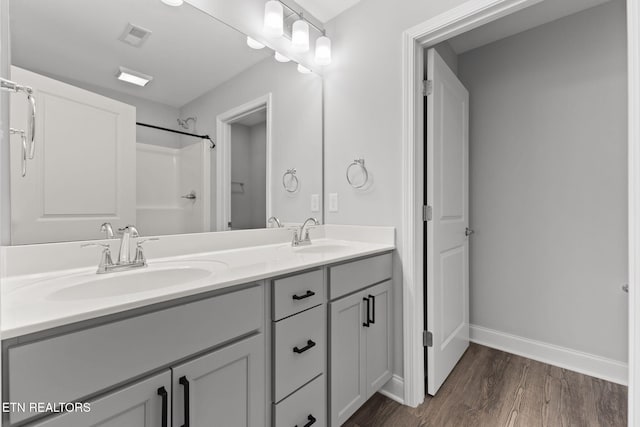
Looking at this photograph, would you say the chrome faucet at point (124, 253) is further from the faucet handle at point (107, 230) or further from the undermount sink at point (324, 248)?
the undermount sink at point (324, 248)

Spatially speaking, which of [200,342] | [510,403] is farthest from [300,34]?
[510,403]

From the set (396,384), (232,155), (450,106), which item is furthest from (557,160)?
(232,155)

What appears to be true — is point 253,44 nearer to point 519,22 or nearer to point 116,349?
point 116,349

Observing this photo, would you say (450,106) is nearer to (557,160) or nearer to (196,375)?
(557,160)

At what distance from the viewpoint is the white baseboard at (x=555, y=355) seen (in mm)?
1857

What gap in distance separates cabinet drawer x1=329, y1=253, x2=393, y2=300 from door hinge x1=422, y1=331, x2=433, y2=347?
0.40m

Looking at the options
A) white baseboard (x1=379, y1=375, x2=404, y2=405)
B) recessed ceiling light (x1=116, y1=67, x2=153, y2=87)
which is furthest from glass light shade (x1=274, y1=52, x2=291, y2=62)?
white baseboard (x1=379, y1=375, x2=404, y2=405)

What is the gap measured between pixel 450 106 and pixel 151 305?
1.93m

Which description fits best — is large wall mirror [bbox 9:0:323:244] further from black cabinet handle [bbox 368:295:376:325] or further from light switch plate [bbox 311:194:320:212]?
black cabinet handle [bbox 368:295:376:325]

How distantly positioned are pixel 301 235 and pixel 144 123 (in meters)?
0.99

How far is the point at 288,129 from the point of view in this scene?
1.90 meters

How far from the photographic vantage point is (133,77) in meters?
1.25

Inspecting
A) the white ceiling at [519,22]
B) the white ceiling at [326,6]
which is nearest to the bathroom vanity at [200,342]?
the white ceiling at [326,6]

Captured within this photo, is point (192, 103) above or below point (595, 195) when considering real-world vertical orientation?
above
